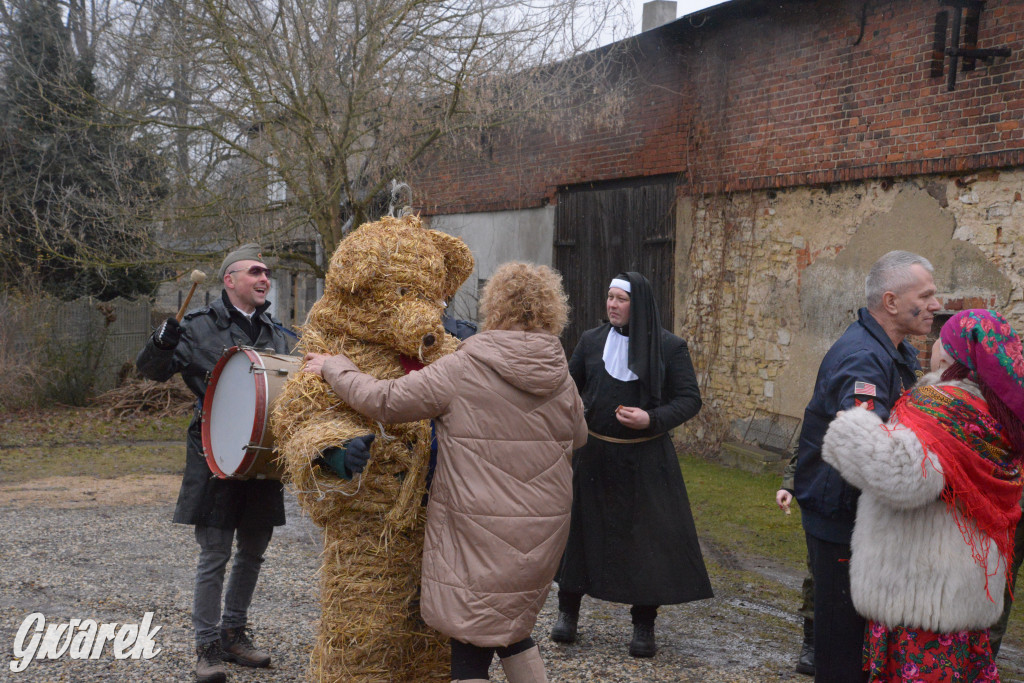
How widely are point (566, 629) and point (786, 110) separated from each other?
21.6 ft

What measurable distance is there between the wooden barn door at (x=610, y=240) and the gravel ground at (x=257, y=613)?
5469 mm

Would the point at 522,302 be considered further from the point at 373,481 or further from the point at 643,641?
the point at 643,641

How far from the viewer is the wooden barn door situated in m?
11.4

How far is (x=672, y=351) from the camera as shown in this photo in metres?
5.33

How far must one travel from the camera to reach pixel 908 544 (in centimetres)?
321

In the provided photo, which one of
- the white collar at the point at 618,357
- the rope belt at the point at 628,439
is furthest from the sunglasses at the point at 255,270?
the rope belt at the point at 628,439

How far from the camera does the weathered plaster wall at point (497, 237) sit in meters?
13.4

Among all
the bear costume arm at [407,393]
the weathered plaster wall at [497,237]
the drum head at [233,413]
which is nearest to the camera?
the bear costume arm at [407,393]

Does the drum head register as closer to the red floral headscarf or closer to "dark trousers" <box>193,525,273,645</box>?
"dark trousers" <box>193,525,273,645</box>

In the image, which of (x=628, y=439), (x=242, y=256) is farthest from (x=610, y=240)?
(x=242, y=256)

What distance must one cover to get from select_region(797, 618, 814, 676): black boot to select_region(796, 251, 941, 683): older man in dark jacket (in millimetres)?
1255

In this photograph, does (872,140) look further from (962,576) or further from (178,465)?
(178,465)

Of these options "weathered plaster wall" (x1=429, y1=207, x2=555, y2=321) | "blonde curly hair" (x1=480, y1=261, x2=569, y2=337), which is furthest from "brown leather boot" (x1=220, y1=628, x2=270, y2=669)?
"weathered plaster wall" (x1=429, y1=207, x2=555, y2=321)

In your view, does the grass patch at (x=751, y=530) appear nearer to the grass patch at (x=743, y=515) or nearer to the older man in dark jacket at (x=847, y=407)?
the grass patch at (x=743, y=515)
